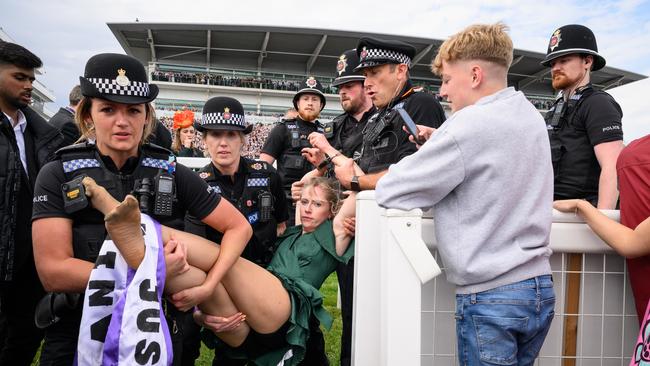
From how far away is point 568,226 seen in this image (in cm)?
193

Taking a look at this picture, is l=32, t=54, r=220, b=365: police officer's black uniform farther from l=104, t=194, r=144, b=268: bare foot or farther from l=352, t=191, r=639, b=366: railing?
l=352, t=191, r=639, b=366: railing

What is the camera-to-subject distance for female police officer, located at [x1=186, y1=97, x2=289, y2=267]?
11.0 feet

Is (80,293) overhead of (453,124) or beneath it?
beneath

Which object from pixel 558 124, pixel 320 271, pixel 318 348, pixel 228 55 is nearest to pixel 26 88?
pixel 320 271

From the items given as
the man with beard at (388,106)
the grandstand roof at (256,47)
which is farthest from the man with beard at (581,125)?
the grandstand roof at (256,47)

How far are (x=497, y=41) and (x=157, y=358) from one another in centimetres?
179

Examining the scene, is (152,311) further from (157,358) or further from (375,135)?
(375,135)

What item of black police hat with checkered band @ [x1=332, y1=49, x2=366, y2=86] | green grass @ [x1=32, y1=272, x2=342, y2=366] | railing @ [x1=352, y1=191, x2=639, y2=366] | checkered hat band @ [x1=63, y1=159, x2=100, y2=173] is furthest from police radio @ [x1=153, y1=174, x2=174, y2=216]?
black police hat with checkered band @ [x1=332, y1=49, x2=366, y2=86]

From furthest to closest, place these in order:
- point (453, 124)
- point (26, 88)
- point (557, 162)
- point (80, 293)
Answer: point (557, 162) < point (26, 88) < point (80, 293) < point (453, 124)

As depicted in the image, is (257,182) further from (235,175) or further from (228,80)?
(228,80)

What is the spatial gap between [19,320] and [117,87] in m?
1.83

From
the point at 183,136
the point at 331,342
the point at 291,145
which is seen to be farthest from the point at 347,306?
the point at 183,136

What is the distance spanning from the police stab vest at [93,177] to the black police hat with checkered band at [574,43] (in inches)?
115

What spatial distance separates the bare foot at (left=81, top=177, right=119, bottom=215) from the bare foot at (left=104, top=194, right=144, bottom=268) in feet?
0.55
